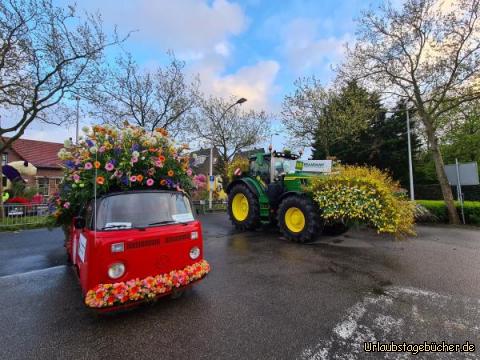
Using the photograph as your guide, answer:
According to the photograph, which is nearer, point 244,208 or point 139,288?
point 139,288

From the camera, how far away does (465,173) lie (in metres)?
10.7

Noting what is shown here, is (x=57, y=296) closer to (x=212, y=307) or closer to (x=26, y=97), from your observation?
(x=212, y=307)

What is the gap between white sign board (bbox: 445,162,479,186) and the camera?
10.3 m

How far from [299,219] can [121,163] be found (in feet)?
15.9

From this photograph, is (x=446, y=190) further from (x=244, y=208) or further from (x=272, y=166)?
(x=244, y=208)

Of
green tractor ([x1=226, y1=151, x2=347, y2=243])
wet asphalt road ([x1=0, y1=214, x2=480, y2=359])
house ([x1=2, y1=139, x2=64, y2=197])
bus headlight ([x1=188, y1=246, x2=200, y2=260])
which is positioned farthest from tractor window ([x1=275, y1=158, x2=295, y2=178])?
house ([x1=2, y1=139, x2=64, y2=197])

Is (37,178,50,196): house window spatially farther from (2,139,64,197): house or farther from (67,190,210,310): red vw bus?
(67,190,210,310): red vw bus

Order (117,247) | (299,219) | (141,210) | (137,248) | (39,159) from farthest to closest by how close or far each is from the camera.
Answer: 1. (39,159)
2. (299,219)
3. (141,210)
4. (137,248)
5. (117,247)

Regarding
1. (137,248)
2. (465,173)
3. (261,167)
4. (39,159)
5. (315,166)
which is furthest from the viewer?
(39,159)

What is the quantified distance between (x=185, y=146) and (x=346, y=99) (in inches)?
569

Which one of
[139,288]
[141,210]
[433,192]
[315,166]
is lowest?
[139,288]

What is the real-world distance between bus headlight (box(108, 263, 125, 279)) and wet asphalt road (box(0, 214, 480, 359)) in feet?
1.88

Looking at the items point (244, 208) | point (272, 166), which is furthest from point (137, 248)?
point (244, 208)

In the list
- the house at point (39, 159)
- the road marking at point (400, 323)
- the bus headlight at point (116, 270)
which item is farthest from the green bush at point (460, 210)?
the house at point (39, 159)
